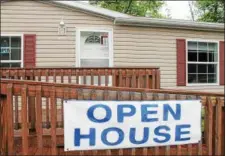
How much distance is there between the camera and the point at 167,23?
30.1 feet

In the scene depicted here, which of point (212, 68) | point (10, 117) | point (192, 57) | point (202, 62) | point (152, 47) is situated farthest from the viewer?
point (212, 68)

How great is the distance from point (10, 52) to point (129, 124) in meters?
5.57

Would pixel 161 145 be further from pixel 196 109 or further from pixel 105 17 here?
pixel 105 17

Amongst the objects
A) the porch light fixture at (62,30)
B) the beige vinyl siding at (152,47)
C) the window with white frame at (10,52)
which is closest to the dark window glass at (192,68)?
the beige vinyl siding at (152,47)

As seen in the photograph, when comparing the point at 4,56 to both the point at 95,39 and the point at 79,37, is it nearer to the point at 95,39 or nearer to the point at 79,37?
the point at 79,37

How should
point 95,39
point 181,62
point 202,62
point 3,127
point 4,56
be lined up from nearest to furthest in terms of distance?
1. point 3,127
2. point 4,56
3. point 95,39
4. point 181,62
5. point 202,62

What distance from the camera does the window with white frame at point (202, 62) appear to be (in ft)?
32.6

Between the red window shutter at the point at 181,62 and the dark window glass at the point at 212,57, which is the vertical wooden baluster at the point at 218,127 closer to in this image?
the red window shutter at the point at 181,62

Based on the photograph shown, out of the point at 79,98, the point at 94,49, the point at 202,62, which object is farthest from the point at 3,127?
the point at 202,62

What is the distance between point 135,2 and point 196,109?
22141 mm

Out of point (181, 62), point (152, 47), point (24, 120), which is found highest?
point (152, 47)

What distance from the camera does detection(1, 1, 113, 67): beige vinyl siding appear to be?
819 cm

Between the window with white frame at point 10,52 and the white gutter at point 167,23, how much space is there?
8.05 feet

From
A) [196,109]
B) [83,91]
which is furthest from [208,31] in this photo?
[83,91]
